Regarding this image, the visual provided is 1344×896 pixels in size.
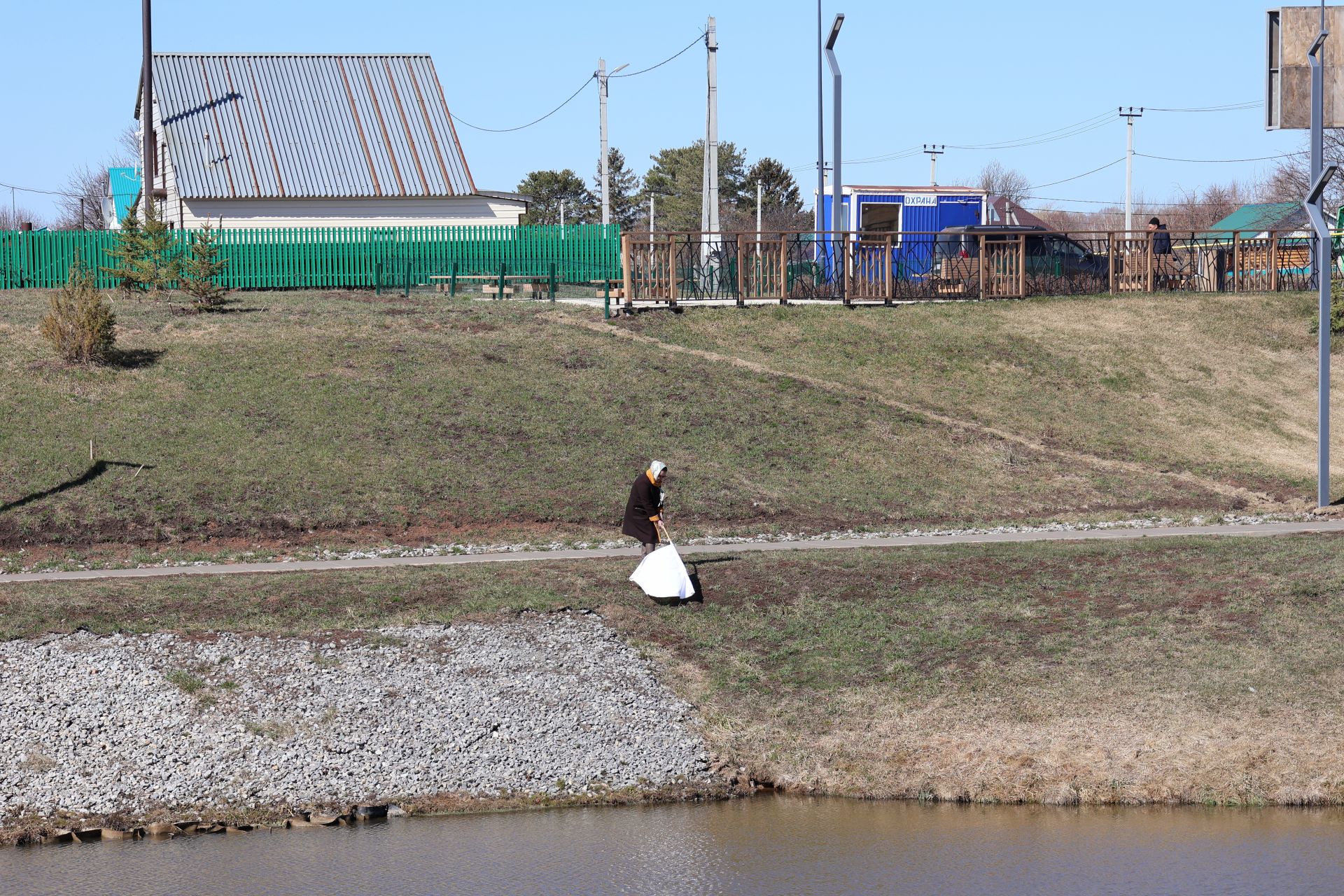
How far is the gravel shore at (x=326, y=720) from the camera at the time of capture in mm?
11125

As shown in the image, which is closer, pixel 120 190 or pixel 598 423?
pixel 598 423

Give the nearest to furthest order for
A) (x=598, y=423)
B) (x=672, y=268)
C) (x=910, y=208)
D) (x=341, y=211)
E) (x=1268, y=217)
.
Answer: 1. (x=598, y=423)
2. (x=672, y=268)
3. (x=341, y=211)
4. (x=910, y=208)
5. (x=1268, y=217)

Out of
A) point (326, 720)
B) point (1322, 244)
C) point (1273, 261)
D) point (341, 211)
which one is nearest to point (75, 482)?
point (326, 720)

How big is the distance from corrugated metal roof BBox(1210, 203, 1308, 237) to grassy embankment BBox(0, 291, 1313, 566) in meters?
41.1

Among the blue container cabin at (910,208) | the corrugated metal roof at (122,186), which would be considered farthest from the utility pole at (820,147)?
the corrugated metal roof at (122,186)

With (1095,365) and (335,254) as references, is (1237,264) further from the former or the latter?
(335,254)

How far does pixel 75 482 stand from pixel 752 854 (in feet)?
44.1

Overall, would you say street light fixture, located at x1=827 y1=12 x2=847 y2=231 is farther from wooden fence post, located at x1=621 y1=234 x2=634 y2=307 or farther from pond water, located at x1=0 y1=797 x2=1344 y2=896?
pond water, located at x1=0 y1=797 x2=1344 y2=896

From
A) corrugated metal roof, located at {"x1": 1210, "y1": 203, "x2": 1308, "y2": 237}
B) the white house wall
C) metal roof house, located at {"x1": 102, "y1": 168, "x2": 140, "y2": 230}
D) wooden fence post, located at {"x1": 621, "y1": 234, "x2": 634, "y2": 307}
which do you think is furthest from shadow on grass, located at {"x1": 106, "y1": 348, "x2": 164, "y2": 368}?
corrugated metal roof, located at {"x1": 1210, "y1": 203, "x2": 1308, "y2": 237}

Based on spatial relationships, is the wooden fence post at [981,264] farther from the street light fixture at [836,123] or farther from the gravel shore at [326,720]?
the gravel shore at [326,720]

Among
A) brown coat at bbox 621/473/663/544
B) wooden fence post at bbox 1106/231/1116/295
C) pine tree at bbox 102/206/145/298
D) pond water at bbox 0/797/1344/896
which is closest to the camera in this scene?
pond water at bbox 0/797/1344/896

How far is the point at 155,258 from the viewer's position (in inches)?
1216

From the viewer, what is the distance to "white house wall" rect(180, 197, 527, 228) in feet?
131

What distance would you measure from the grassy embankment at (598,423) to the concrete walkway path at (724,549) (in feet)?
3.99
